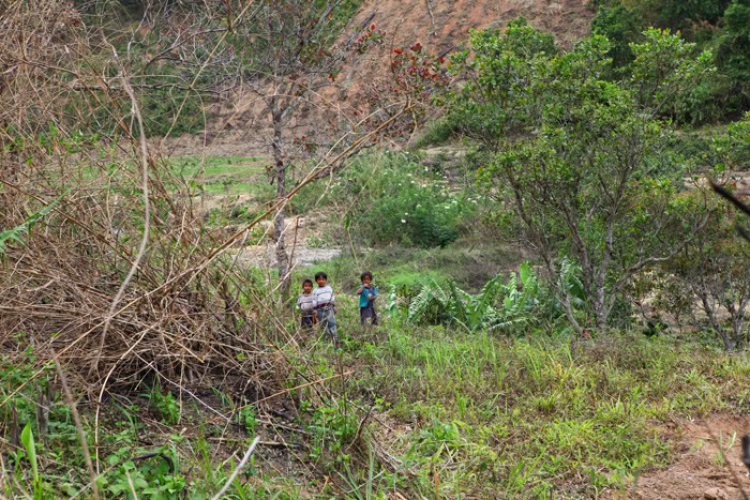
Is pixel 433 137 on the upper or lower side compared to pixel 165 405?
lower

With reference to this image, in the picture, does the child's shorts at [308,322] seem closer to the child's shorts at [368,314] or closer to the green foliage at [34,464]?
the child's shorts at [368,314]

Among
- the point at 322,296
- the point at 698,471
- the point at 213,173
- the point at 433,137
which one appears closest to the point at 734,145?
the point at 698,471

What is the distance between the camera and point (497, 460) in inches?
138

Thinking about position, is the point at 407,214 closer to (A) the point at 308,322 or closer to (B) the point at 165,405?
(A) the point at 308,322

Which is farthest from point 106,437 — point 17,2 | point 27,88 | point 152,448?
point 17,2

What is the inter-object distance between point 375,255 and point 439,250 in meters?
0.87

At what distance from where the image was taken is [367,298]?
19.1 ft

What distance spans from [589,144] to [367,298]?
2.22 meters

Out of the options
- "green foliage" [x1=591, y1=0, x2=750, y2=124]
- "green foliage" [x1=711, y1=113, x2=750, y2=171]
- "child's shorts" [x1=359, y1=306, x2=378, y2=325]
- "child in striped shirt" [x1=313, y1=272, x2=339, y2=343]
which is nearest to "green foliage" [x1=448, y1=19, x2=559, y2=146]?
"green foliage" [x1=711, y1=113, x2=750, y2=171]

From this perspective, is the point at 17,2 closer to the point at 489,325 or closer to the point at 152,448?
the point at 152,448

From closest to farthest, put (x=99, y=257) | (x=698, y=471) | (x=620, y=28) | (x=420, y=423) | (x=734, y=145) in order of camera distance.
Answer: (x=99, y=257), (x=698, y=471), (x=420, y=423), (x=734, y=145), (x=620, y=28)

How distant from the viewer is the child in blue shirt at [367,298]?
5.77m

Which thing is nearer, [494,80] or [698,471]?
[698,471]

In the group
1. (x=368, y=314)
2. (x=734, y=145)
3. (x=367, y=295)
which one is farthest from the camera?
(x=368, y=314)
